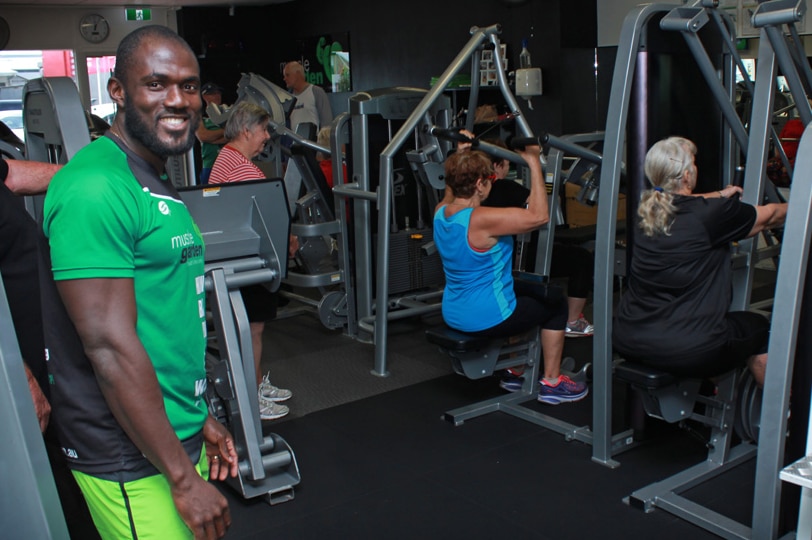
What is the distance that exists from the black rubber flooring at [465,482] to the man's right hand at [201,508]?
144cm

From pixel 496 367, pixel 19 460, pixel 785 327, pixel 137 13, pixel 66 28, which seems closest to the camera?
pixel 19 460

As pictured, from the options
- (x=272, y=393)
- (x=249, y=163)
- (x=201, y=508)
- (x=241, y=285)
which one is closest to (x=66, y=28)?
(x=249, y=163)

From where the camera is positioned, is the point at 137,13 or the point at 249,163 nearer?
the point at 249,163

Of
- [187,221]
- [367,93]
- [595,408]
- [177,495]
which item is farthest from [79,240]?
[367,93]

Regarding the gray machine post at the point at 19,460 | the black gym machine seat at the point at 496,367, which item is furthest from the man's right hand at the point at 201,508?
the black gym machine seat at the point at 496,367

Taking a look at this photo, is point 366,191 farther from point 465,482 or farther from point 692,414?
point 692,414

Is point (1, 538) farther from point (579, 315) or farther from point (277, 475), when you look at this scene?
point (579, 315)

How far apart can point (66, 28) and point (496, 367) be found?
8.91m

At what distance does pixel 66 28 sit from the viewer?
10453 mm

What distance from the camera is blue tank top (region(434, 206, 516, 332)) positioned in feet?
11.7

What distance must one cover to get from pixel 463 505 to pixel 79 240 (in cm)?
203

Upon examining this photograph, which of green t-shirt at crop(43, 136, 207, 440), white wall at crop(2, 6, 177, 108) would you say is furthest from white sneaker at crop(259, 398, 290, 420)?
white wall at crop(2, 6, 177, 108)

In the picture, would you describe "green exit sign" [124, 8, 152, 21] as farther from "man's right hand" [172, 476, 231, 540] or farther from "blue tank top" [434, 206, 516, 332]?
"man's right hand" [172, 476, 231, 540]

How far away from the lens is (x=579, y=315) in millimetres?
4969
